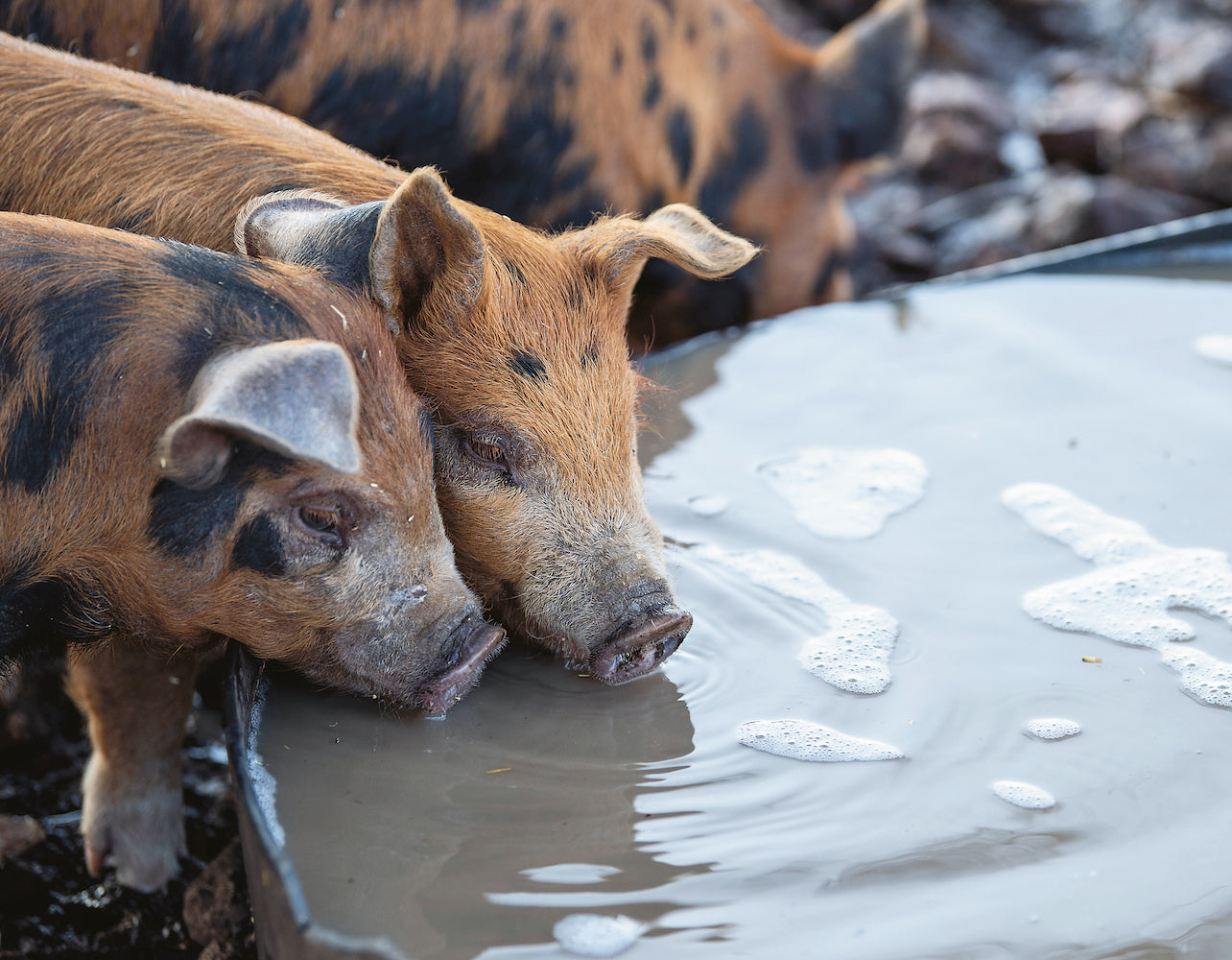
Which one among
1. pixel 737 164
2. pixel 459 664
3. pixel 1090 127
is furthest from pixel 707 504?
pixel 1090 127

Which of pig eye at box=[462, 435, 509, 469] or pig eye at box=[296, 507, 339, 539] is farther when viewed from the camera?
pig eye at box=[462, 435, 509, 469]

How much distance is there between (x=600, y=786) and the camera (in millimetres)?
2553

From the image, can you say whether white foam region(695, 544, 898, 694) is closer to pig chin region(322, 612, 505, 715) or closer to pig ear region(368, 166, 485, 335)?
pig chin region(322, 612, 505, 715)

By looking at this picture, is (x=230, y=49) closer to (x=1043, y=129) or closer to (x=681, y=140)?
(x=681, y=140)

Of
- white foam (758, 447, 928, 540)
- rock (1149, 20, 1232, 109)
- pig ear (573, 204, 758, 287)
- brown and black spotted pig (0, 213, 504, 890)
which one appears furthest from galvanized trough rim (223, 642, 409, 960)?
rock (1149, 20, 1232, 109)

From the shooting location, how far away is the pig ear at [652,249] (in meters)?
3.19

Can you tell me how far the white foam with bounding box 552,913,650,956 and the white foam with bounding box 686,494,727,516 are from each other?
1.45 m

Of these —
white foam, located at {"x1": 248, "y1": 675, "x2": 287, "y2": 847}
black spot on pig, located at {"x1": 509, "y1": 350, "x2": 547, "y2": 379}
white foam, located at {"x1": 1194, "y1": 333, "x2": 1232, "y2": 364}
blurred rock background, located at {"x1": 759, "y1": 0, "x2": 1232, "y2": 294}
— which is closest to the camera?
white foam, located at {"x1": 248, "y1": 675, "x2": 287, "y2": 847}

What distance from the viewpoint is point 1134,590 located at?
3168 millimetres

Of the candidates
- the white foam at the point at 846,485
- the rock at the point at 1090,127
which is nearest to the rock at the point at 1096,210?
the rock at the point at 1090,127

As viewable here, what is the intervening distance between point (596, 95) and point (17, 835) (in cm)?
313

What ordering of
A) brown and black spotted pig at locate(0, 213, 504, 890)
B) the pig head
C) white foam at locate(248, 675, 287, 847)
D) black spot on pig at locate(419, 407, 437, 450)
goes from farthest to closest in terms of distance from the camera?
1. the pig head
2. black spot on pig at locate(419, 407, 437, 450)
3. brown and black spotted pig at locate(0, 213, 504, 890)
4. white foam at locate(248, 675, 287, 847)

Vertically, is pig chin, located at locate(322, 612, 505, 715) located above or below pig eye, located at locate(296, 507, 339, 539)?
below

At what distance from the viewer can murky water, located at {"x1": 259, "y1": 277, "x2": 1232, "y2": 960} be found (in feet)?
7.36
